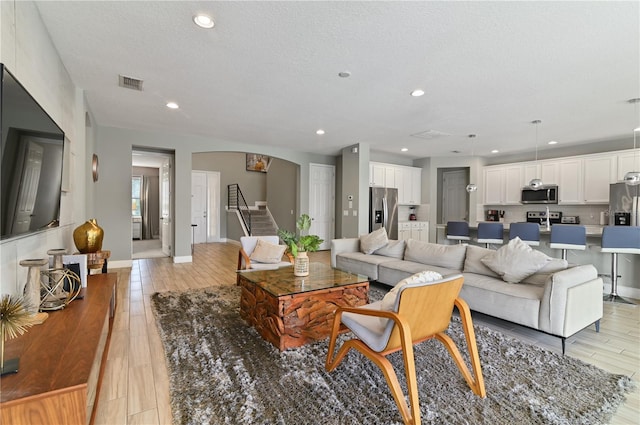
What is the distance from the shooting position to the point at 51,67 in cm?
263

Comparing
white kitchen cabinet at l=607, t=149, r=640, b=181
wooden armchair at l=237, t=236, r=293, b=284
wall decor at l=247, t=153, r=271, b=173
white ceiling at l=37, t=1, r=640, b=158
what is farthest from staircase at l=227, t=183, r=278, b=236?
white kitchen cabinet at l=607, t=149, r=640, b=181

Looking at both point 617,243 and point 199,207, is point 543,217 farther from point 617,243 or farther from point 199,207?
point 199,207

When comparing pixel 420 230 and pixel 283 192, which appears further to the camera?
pixel 283 192

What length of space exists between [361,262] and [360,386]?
257 cm

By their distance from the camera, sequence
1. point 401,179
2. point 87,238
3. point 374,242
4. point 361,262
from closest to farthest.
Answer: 1. point 87,238
2. point 361,262
3. point 374,242
4. point 401,179

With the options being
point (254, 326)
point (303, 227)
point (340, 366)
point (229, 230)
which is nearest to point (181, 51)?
point (303, 227)

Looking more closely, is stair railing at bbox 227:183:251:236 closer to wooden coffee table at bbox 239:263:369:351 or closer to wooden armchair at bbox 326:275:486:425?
wooden coffee table at bbox 239:263:369:351

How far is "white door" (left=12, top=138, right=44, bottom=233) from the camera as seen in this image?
1.68m

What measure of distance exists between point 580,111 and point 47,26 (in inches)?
247

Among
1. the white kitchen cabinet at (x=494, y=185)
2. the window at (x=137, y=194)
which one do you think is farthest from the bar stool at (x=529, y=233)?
the window at (x=137, y=194)

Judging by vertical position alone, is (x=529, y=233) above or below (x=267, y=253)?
above

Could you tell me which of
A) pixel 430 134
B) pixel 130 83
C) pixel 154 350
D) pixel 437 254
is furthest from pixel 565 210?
pixel 130 83

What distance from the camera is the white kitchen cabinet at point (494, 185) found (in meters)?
7.57

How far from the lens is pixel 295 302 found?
255 cm
